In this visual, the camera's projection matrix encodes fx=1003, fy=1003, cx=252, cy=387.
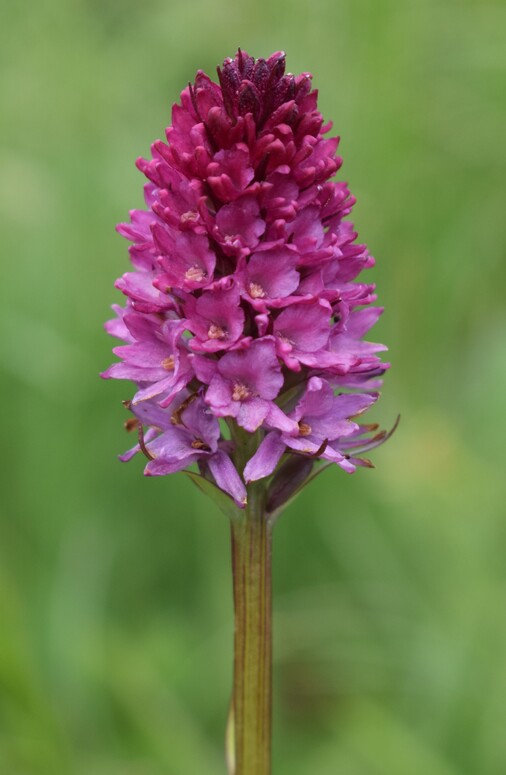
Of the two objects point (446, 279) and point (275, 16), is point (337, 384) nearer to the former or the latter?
point (446, 279)

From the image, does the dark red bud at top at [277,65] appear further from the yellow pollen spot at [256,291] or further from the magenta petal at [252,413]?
the magenta petal at [252,413]

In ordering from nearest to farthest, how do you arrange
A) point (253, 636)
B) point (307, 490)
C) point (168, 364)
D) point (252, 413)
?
point (252, 413)
point (168, 364)
point (253, 636)
point (307, 490)

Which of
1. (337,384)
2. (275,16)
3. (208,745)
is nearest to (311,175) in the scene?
(337,384)

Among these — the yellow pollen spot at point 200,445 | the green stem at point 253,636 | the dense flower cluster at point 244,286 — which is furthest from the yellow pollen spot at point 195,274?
the green stem at point 253,636

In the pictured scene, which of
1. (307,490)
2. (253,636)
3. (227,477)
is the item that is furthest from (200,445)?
(307,490)

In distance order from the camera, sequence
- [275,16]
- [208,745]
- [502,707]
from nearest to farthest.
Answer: [502,707]
[208,745]
[275,16]

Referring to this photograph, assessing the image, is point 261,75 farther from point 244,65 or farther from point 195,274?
point 195,274
